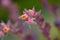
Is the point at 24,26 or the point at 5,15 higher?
the point at 5,15

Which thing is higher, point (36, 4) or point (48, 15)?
point (36, 4)

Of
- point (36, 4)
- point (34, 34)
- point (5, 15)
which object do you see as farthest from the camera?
point (5, 15)

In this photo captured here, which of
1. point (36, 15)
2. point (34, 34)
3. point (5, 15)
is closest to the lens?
point (34, 34)

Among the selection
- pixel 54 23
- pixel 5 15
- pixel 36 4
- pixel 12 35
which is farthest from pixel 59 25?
pixel 5 15

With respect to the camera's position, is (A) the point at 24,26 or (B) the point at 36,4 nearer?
(A) the point at 24,26

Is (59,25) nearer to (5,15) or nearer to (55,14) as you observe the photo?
(55,14)

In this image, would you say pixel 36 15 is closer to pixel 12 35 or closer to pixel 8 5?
pixel 12 35

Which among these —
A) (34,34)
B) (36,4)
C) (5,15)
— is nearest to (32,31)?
(34,34)

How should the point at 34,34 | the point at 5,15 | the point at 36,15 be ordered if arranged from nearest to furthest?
the point at 34,34
the point at 36,15
the point at 5,15

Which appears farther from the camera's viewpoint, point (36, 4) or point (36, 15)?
point (36, 4)
